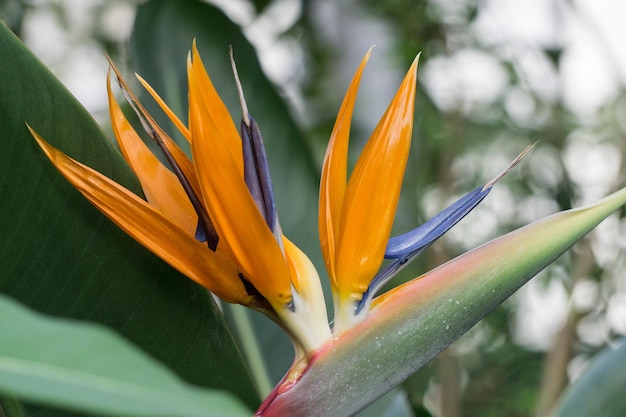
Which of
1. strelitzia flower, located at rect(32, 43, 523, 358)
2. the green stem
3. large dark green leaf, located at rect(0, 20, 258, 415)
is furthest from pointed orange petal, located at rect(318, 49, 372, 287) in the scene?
the green stem

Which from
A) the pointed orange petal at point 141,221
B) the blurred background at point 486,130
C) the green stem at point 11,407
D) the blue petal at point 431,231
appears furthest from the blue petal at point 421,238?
the blurred background at point 486,130

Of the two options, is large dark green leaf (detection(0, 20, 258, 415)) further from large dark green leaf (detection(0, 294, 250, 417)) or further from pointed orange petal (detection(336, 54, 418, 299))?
large dark green leaf (detection(0, 294, 250, 417))

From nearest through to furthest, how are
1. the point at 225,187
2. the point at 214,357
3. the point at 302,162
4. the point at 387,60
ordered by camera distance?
the point at 225,187 → the point at 214,357 → the point at 302,162 → the point at 387,60

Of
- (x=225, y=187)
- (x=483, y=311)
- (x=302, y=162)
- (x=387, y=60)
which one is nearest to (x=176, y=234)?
(x=225, y=187)

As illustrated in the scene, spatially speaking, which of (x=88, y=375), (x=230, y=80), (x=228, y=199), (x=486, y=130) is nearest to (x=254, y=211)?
(x=228, y=199)

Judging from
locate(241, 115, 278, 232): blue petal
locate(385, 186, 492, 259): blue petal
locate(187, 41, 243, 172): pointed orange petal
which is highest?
locate(187, 41, 243, 172): pointed orange petal

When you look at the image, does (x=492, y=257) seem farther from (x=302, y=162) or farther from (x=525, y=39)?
(x=525, y=39)

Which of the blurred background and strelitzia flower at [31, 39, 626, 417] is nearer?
strelitzia flower at [31, 39, 626, 417]

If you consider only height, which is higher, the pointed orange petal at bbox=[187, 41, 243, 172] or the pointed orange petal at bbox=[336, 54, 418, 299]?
the pointed orange petal at bbox=[187, 41, 243, 172]
